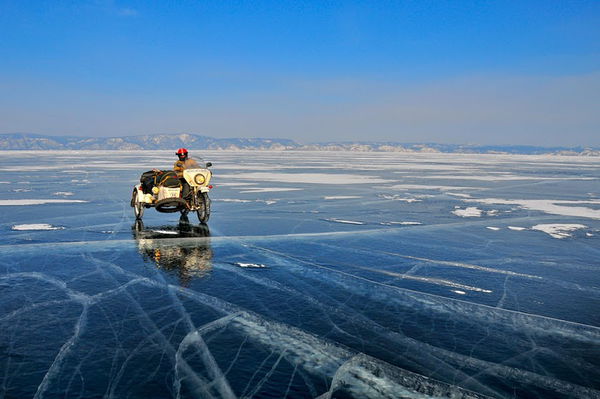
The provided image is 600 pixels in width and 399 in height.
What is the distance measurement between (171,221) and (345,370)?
8792 mm

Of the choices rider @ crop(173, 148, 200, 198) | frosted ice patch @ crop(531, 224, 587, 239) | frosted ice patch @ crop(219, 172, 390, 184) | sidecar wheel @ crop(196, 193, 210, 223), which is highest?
rider @ crop(173, 148, 200, 198)

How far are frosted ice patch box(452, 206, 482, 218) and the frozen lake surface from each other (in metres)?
1.81

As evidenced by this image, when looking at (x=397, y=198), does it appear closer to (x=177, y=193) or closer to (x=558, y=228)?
(x=558, y=228)

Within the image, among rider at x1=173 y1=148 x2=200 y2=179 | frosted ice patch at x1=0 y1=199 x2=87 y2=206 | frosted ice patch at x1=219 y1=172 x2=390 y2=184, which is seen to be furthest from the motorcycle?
frosted ice patch at x1=219 y1=172 x2=390 y2=184

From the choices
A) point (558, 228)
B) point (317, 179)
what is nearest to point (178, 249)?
point (558, 228)

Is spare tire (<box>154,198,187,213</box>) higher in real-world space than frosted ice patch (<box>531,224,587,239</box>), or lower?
higher

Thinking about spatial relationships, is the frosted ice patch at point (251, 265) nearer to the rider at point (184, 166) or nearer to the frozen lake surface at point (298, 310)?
the frozen lake surface at point (298, 310)

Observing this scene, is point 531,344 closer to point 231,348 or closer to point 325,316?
point 325,316

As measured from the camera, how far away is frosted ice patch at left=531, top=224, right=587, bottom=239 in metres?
10.1

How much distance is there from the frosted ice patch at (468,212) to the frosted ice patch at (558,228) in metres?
1.96

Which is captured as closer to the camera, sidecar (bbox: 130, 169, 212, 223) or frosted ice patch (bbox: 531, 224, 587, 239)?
frosted ice patch (bbox: 531, 224, 587, 239)

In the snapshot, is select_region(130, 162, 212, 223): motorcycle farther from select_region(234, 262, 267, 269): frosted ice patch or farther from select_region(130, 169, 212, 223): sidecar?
select_region(234, 262, 267, 269): frosted ice patch

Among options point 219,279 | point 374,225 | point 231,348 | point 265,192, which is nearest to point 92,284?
point 219,279

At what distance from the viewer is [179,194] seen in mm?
11305
